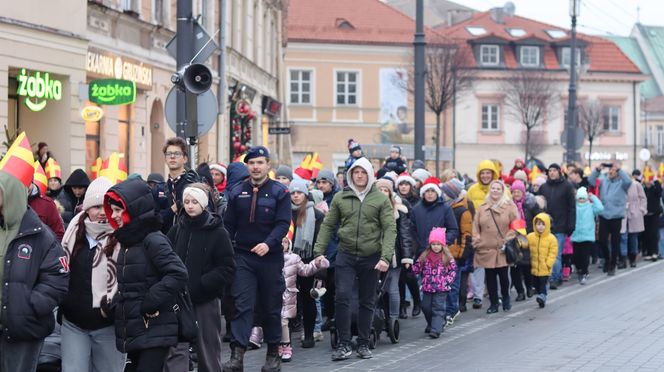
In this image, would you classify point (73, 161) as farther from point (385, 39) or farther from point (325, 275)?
point (385, 39)

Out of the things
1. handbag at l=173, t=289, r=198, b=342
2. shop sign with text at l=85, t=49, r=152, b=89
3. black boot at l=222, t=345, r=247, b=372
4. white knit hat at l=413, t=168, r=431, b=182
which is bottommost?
black boot at l=222, t=345, r=247, b=372

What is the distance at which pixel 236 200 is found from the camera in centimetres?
1164

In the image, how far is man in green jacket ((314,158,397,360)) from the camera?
12.6 m

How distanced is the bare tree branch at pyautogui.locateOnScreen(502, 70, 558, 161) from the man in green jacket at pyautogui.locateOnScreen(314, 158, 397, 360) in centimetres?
5906

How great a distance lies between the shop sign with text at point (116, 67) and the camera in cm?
2358

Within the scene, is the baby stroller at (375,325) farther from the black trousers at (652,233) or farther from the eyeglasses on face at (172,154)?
the black trousers at (652,233)

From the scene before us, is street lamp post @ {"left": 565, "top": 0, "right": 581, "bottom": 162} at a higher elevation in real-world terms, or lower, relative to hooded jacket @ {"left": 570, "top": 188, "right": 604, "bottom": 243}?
higher

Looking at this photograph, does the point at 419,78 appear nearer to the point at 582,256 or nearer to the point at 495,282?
the point at 582,256

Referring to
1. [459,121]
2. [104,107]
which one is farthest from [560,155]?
[104,107]

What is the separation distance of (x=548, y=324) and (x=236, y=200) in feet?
16.7

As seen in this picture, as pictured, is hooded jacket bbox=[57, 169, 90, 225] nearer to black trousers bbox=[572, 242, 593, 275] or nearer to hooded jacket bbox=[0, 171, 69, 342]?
hooded jacket bbox=[0, 171, 69, 342]

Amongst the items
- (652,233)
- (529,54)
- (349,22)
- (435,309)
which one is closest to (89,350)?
(435,309)

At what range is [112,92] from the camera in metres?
22.6

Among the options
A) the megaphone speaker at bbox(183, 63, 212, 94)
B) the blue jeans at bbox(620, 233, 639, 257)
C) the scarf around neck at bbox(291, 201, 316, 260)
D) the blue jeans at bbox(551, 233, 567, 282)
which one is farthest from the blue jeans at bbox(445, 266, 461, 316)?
the blue jeans at bbox(620, 233, 639, 257)
